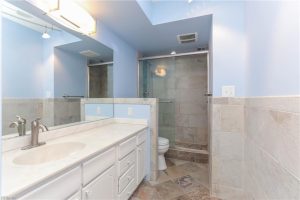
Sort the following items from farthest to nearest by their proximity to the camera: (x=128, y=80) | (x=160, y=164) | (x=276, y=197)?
(x=128, y=80) → (x=160, y=164) → (x=276, y=197)

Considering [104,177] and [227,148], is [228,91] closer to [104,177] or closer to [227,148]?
[227,148]

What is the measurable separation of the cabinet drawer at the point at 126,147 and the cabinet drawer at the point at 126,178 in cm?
20

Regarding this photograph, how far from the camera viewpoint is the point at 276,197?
2.93 feet

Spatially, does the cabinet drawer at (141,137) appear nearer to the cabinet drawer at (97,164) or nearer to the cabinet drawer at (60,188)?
the cabinet drawer at (97,164)

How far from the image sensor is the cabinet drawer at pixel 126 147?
1445 millimetres

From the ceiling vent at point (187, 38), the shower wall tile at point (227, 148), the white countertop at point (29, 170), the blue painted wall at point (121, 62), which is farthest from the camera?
the ceiling vent at point (187, 38)

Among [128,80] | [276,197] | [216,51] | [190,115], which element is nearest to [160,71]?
[128,80]

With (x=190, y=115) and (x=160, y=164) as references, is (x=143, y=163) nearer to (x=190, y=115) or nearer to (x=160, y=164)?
(x=160, y=164)

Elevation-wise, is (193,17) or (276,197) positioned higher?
(193,17)

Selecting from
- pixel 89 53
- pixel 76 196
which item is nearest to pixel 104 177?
pixel 76 196

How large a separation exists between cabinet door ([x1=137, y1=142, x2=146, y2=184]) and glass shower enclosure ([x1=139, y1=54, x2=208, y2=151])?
122 cm

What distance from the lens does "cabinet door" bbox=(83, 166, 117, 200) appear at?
1.05m

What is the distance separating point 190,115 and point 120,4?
2.40m

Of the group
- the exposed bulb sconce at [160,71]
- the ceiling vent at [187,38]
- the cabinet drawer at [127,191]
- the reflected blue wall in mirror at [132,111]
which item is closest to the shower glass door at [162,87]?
the exposed bulb sconce at [160,71]
